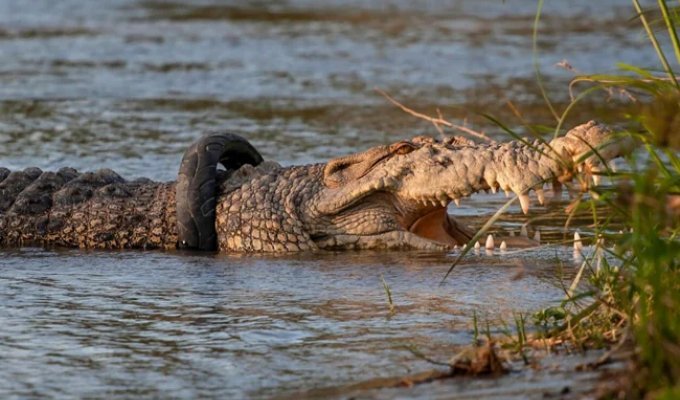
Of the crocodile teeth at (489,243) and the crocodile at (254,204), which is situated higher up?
the crocodile at (254,204)

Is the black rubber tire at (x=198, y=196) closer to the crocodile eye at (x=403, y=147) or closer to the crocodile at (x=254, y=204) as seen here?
the crocodile at (x=254, y=204)

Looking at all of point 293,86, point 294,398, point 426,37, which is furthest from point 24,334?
point 426,37

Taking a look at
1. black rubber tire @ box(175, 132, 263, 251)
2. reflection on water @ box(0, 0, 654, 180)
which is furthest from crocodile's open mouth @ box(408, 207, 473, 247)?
black rubber tire @ box(175, 132, 263, 251)

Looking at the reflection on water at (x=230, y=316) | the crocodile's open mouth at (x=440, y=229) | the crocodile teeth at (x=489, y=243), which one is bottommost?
the reflection on water at (x=230, y=316)

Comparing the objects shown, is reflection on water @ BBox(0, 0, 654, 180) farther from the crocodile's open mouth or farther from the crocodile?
the crocodile

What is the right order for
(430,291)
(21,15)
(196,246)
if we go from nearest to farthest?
(430,291) → (196,246) → (21,15)

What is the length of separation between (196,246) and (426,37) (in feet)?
30.9

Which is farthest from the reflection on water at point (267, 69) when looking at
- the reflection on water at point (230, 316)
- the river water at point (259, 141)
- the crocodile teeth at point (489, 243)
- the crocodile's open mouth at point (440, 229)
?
the reflection on water at point (230, 316)

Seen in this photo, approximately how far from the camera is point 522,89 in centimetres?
1266

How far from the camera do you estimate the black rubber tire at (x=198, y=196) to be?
22.2 feet

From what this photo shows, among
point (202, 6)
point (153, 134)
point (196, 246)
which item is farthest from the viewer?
point (202, 6)

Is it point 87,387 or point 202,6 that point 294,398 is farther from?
point 202,6

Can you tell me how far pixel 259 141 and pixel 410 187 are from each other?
12.4 ft

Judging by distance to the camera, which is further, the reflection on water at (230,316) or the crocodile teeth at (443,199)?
the crocodile teeth at (443,199)
